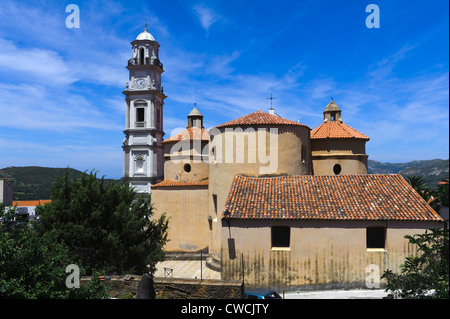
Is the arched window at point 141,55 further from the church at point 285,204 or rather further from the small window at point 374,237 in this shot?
the small window at point 374,237

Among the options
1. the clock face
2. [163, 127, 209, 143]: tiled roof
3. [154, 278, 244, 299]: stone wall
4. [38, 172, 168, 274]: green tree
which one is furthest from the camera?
the clock face

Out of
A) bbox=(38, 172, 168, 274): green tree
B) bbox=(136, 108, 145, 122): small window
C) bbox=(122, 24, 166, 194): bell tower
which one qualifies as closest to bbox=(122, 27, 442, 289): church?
bbox=(38, 172, 168, 274): green tree

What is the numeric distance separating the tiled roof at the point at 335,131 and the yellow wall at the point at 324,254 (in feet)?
35.5

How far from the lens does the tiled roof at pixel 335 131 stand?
2558 cm

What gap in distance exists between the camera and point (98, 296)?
32.0 feet

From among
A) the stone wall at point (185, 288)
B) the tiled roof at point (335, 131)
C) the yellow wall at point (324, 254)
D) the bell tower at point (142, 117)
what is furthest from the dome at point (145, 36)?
the stone wall at point (185, 288)

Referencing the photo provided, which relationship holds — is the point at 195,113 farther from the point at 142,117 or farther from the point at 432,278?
the point at 432,278

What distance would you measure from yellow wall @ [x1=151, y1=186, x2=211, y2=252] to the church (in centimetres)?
8

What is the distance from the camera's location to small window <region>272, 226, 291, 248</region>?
16.6m

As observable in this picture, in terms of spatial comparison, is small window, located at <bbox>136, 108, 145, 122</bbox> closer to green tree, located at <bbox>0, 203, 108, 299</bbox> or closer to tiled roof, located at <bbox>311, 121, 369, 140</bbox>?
tiled roof, located at <bbox>311, 121, 369, 140</bbox>

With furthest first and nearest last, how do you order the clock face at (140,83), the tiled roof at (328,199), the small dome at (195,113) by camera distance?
the clock face at (140,83) → the small dome at (195,113) → the tiled roof at (328,199)

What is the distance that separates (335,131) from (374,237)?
11.5 metres

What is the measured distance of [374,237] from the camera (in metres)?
16.4
